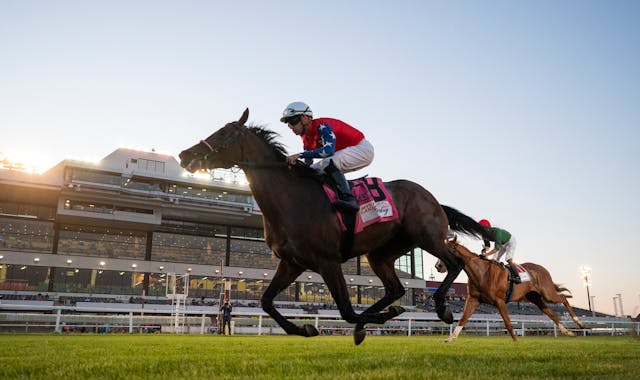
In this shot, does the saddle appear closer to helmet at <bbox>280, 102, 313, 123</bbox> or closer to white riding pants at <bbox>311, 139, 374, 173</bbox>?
white riding pants at <bbox>311, 139, 374, 173</bbox>

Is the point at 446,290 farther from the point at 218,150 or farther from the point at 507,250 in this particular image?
the point at 507,250

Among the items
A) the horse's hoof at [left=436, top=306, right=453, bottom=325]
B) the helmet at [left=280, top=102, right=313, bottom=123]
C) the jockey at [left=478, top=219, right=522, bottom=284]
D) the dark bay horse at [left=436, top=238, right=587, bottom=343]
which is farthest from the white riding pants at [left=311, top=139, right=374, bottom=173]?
the jockey at [left=478, top=219, right=522, bottom=284]

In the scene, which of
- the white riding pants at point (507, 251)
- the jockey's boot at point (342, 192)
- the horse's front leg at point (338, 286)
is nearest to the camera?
the horse's front leg at point (338, 286)

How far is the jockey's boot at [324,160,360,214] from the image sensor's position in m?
5.29

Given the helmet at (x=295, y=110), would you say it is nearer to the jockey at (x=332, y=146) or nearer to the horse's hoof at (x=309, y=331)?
the jockey at (x=332, y=146)

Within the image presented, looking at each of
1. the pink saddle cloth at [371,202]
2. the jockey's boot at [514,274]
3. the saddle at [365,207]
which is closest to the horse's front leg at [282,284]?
the saddle at [365,207]

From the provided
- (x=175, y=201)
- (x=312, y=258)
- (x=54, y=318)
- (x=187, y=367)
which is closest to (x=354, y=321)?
(x=312, y=258)

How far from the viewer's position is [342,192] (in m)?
5.45

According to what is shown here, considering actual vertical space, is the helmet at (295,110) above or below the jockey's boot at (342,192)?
above

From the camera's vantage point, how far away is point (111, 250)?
5491 cm

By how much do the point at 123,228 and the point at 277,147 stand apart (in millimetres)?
54659

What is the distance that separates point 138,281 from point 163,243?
5200mm

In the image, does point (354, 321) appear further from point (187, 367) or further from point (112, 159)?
point (112, 159)

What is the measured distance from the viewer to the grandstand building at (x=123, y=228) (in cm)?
4981
